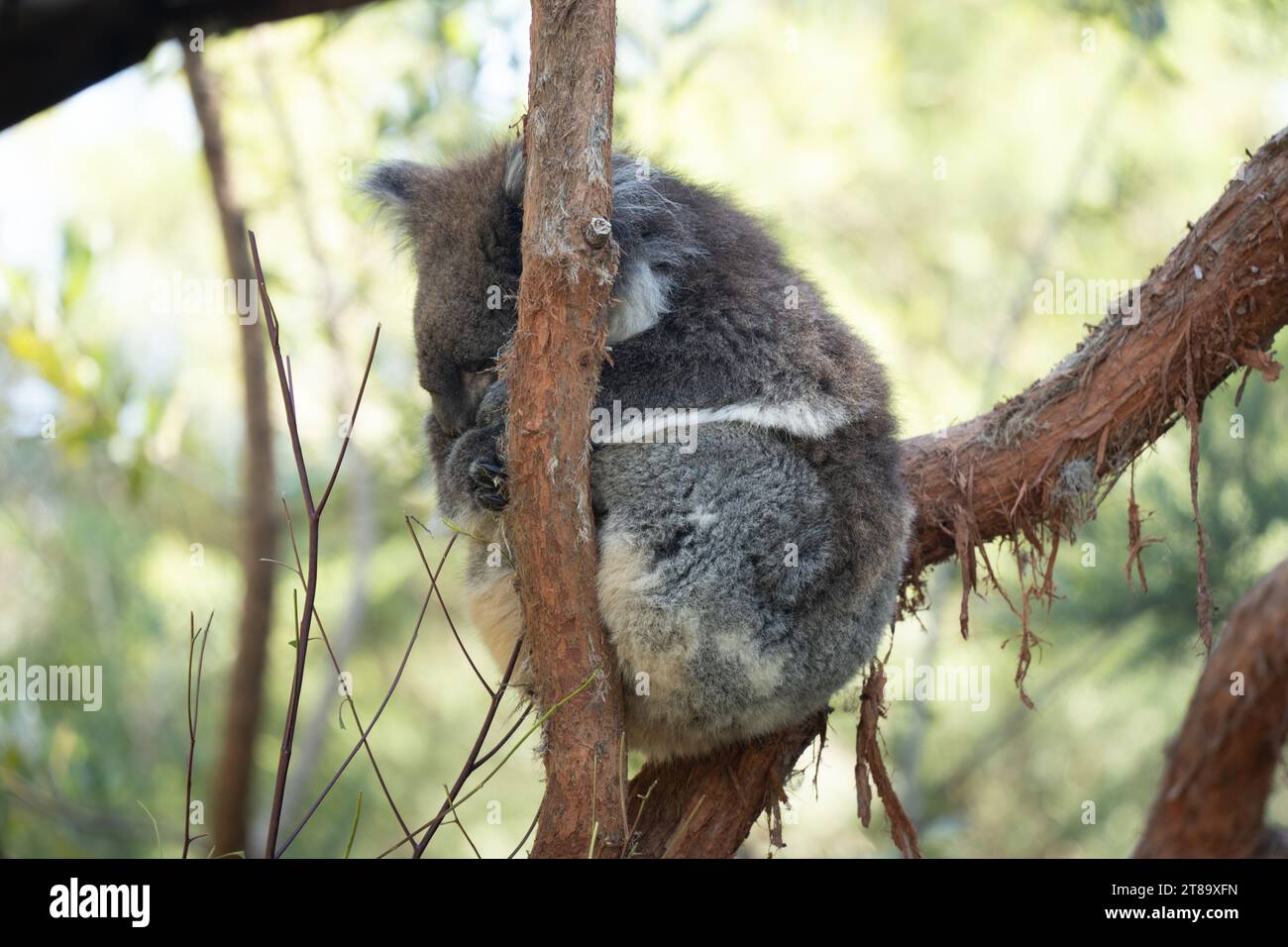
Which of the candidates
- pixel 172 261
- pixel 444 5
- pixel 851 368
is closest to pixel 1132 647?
pixel 851 368

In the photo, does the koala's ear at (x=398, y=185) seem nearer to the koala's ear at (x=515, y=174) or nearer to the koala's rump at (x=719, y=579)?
the koala's ear at (x=515, y=174)

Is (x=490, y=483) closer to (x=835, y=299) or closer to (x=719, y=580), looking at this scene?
(x=719, y=580)

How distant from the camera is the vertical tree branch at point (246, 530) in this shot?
5223mm

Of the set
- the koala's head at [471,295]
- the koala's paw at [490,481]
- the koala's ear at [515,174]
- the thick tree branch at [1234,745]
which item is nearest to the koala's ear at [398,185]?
the koala's head at [471,295]

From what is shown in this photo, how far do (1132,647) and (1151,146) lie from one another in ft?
13.3

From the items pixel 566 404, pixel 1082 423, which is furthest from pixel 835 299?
pixel 566 404

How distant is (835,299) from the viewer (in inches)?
246

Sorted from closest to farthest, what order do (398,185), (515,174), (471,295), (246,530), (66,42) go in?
(515,174), (471,295), (66,42), (398,185), (246,530)

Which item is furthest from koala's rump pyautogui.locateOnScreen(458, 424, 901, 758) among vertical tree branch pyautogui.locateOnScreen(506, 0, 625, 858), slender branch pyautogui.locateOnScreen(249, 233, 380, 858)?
slender branch pyautogui.locateOnScreen(249, 233, 380, 858)

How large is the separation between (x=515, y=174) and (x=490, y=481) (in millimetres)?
893

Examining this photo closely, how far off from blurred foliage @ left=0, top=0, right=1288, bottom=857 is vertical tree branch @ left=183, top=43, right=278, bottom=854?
473mm
